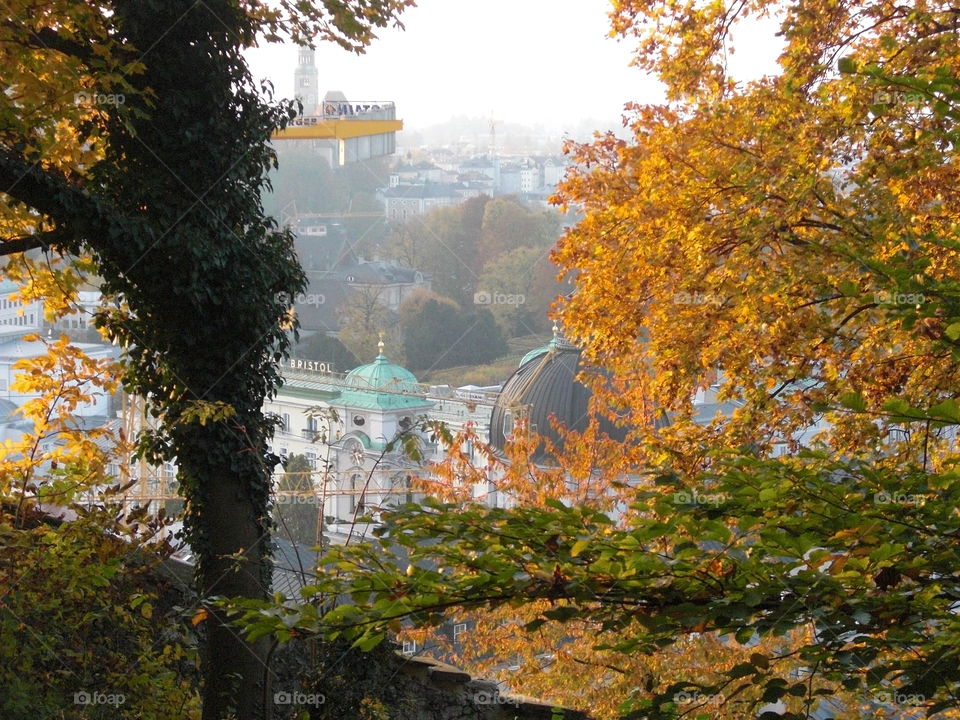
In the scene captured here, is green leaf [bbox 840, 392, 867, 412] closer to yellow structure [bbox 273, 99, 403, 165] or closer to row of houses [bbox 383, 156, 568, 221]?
yellow structure [bbox 273, 99, 403, 165]

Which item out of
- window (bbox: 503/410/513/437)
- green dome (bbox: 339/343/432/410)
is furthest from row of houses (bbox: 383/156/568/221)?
window (bbox: 503/410/513/437)

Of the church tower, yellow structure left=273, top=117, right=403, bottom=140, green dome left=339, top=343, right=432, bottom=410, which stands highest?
the church tower

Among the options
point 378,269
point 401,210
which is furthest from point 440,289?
point 401,210

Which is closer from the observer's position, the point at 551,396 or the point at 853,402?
the point at 853,402

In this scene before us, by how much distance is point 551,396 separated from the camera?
22375 millimetres

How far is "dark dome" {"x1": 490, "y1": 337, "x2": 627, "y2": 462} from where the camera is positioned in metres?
21.5

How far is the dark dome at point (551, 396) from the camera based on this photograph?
70.7 feet

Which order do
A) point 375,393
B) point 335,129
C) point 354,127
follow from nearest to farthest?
point 335,129, point 354,127, point 375,393

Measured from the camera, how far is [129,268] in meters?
6.71

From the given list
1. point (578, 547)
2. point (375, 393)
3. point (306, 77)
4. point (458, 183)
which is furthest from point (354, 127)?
point (458, 183)

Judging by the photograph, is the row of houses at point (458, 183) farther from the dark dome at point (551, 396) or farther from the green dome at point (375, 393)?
the dark dome at point (551, 396)

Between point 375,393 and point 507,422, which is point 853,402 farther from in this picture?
point 375,393

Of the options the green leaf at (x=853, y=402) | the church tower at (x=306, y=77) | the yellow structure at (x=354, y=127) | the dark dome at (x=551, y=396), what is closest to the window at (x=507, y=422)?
the dark dome at (x=551, y=396)

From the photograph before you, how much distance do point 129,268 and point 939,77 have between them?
4915 mm
